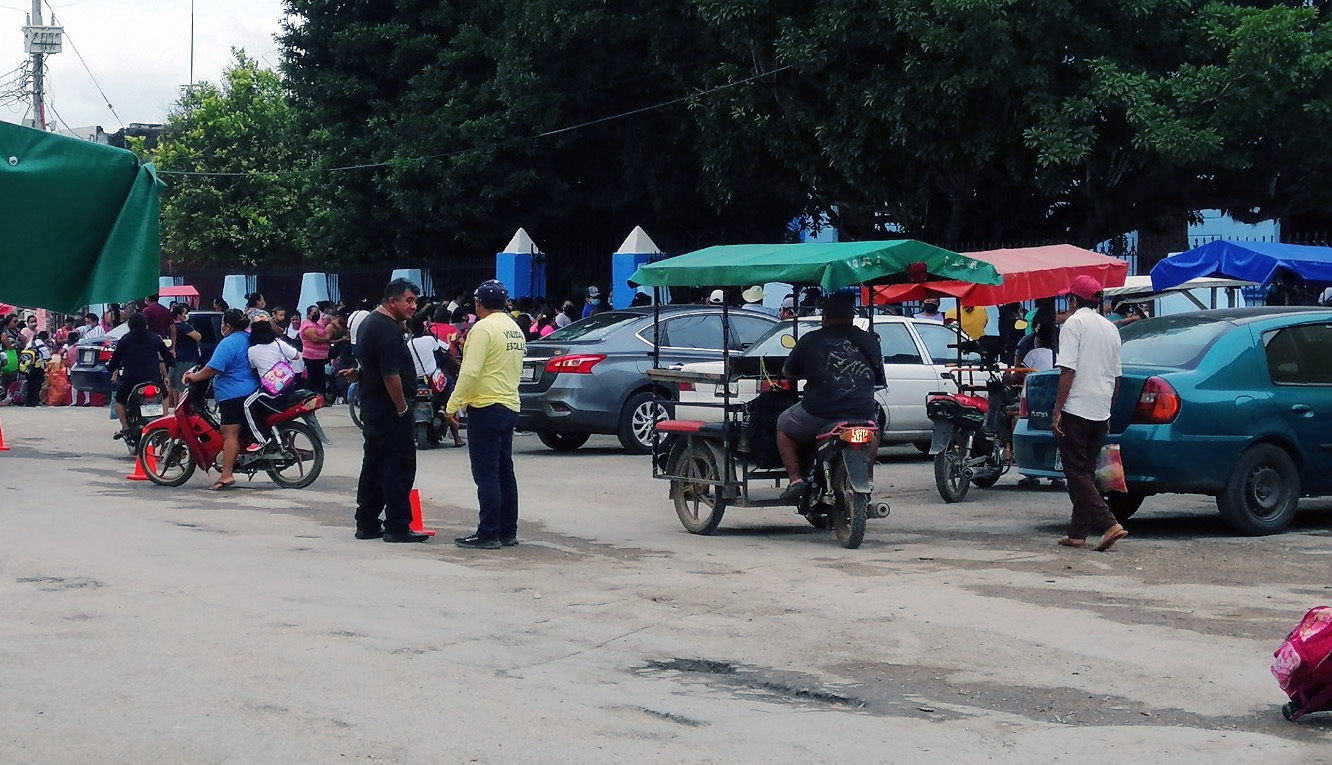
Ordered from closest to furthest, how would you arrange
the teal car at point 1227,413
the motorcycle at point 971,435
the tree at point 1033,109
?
the teal car at point 1227,413 → the motorcycle at point 971,435 → the tree at point 1033,109

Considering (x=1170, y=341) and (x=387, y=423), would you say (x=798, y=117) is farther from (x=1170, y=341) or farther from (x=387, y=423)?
(x=387, y=423)

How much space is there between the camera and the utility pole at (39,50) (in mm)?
46812

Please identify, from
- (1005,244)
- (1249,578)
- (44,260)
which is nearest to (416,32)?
(1005,244)

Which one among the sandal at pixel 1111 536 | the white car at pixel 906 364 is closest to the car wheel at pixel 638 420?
the white car at pixel 906 364

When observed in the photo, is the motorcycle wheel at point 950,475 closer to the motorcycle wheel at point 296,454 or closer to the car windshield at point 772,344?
the car windshield at point 772,344

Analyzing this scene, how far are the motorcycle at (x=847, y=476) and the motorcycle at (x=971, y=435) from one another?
8.69 feet

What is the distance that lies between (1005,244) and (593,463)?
11.6 m

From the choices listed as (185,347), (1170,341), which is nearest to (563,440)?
(185,347)

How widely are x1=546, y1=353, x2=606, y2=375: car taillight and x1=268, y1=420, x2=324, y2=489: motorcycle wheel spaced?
3.45 meters

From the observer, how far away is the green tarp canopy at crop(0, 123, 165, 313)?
48.0 feet

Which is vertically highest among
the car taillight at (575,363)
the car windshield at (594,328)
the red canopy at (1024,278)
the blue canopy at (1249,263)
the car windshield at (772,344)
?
the blue canopy at (1249,263)

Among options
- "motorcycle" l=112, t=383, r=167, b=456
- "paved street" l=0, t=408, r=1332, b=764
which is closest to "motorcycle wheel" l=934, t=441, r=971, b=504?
"paved street" l=0, t=408, r=1332, b=764

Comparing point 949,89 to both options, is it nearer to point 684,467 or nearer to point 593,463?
point 593,463

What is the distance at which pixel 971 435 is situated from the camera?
14.1m
